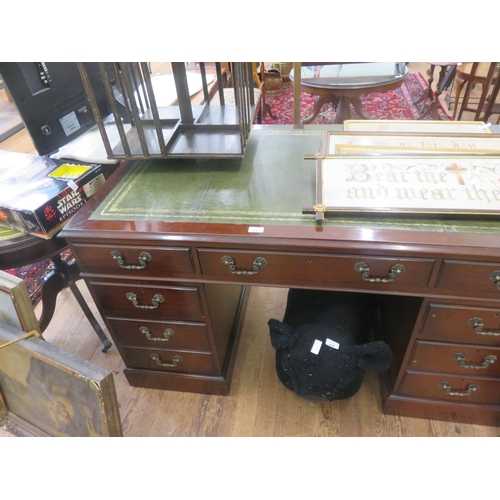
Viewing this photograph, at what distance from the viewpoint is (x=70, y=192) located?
1.18 meters

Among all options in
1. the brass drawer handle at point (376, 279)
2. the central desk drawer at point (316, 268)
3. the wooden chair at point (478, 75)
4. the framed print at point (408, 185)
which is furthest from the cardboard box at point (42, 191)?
the wooden chair at point (478, 75)

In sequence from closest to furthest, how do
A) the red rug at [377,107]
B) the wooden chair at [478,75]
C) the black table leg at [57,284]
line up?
the black table leg at [57,284], the wooden chair at [478,75], the red rug at [377,107]

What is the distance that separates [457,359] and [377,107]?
9.81 ft

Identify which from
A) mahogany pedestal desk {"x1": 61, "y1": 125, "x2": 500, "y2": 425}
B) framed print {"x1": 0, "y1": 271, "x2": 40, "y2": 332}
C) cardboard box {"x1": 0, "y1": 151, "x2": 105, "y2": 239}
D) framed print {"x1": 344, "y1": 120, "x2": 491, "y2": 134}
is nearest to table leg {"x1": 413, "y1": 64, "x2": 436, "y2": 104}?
framed print {"x1": 344, "y1": 120, "x2": 491, "y2": 134}

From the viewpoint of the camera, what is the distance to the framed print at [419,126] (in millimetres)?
1233

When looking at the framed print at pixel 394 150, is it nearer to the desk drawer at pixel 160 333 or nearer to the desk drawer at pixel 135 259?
the desk drawer at pixel 135 259

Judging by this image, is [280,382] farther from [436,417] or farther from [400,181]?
[400,181]

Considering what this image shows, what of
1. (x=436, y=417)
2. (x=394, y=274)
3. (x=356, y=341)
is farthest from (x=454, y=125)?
(x=436, y=417)

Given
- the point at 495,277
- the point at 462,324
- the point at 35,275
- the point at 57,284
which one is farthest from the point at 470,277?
the point at 35,275

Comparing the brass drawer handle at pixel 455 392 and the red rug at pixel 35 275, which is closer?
the brass drawer handle at pixel 455 392

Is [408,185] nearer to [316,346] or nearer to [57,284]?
[316,346]

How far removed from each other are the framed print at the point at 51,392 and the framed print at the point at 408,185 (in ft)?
2.15

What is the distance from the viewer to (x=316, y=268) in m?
0.96

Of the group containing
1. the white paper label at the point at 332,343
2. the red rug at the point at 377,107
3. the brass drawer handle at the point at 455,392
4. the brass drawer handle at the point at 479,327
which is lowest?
the red rug at the point at 377,107
